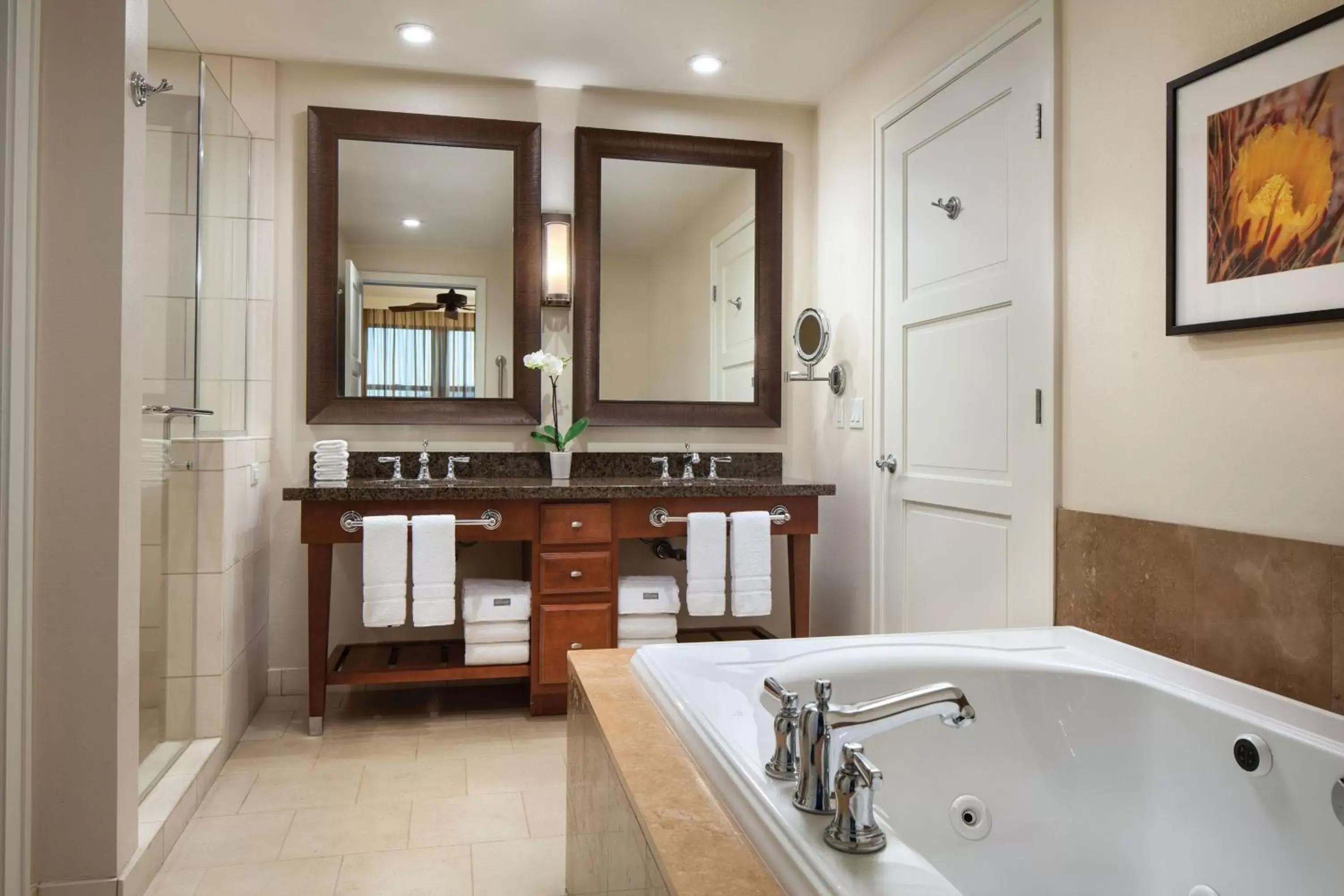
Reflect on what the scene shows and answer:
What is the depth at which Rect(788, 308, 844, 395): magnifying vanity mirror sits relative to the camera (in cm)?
319

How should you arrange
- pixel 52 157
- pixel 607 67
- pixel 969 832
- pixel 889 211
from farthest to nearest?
1. pixel 607 67
2. pixel 889 211
3. pixel 52 157
4. pixel 969 832

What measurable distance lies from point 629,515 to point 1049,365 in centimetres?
143

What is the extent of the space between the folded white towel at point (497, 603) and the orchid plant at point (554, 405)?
0.60 metres

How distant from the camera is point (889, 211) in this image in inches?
115

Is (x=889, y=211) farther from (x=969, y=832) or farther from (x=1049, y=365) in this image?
(x=969, y=832)

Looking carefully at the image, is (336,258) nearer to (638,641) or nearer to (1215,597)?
(638,641)

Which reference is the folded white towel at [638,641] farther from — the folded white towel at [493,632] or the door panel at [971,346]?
the door panel at [971,346]

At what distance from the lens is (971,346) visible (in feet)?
8.04

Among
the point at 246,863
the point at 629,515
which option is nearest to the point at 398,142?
the point at 629,515

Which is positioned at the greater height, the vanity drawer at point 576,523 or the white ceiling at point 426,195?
the white ceiling at point 426,195

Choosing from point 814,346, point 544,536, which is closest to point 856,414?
point 814,346

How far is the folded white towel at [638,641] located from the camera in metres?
2.98

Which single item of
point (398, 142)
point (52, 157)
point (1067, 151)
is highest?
point (398, 142)

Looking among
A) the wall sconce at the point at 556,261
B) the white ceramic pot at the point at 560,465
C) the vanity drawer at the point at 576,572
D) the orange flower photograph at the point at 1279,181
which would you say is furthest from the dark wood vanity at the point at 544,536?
the orange flower photograph at the point at 1279,181
